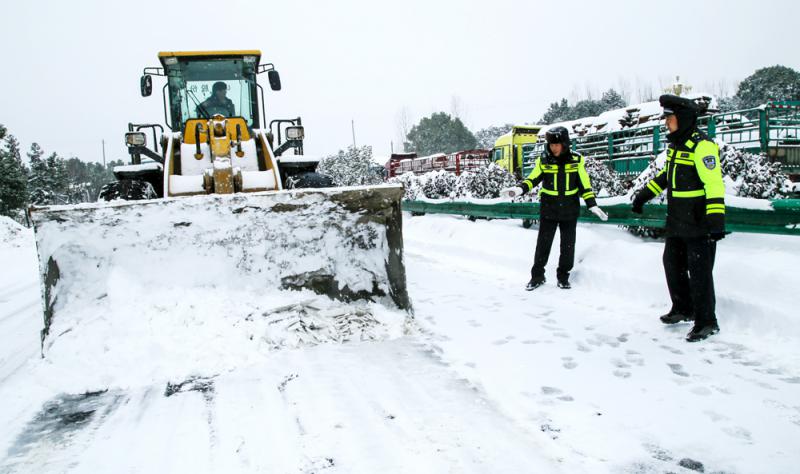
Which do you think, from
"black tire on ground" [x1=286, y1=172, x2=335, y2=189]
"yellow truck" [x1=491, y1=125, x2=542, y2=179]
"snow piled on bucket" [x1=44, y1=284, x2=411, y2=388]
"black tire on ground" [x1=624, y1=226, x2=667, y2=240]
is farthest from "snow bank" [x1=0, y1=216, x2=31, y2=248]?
"yellow truck" [x1=491, y1=125, x2=542, y2=179]

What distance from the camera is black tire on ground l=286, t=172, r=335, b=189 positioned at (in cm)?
543

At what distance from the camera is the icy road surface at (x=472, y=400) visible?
2.11 meters

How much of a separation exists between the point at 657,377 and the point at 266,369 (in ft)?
7.68

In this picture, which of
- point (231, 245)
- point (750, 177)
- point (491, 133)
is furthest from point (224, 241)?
point (491, 133)

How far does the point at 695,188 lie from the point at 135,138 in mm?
5549

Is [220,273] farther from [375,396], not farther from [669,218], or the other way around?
[669,218]

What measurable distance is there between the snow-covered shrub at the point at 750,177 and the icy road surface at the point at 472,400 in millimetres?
1489

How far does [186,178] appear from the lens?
4.83 meters

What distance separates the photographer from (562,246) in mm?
5289

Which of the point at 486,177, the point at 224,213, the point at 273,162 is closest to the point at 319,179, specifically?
the point at 273,162

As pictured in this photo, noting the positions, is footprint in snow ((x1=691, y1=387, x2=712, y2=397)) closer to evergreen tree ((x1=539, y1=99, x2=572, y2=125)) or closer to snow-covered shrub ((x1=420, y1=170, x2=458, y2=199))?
snow-covered shrub ((x1=420, y1=170, x2=458, y2=199))

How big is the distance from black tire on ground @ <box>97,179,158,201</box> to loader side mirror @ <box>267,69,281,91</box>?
2.18m

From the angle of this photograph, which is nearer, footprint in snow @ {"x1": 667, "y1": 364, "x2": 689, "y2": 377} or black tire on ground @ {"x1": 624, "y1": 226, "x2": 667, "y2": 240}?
footprint in snow @ {"x1": 667, "y1": 364, "x2": 689, "y2": 377}

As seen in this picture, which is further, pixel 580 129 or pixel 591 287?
pixel 580 129
